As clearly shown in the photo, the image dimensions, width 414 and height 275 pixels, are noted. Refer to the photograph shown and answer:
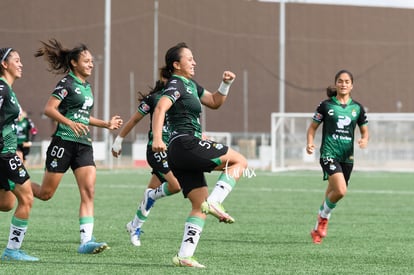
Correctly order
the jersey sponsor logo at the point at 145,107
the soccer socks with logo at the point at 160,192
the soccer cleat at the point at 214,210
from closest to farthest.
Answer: the soccer cleat at the point at 214,210, the jersey sponsor logo at the point at 145,107, the soccer socks with logo at the point at 160,192

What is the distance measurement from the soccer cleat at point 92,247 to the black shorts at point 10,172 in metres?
1.06

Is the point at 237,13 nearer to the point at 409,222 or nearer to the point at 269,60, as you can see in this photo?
the point at 269,60

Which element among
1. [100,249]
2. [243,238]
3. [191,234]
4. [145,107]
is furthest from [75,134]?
[243,238]

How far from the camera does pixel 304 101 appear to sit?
58062 mm

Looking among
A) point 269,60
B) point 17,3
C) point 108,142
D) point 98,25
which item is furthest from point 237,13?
point 108,142

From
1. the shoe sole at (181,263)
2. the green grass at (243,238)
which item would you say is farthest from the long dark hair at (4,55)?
the shoe sole at (181,263)

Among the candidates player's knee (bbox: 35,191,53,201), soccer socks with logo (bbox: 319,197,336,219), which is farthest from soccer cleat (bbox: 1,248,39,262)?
soccer socks with logo (bbox: 319,197,336,219)

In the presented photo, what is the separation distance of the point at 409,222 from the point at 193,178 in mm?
6185

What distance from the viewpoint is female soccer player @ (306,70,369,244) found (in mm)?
11234

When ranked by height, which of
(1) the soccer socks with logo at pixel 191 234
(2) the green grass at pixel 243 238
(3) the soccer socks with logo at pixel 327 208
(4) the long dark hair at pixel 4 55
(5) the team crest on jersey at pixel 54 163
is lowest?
(2) the green grass at pixel 243 238

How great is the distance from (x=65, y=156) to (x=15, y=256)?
4.12 ft

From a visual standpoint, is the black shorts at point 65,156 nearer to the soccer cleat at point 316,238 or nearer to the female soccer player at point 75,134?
the female soccer player at point 75,134

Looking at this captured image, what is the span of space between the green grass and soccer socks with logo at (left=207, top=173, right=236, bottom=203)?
2.08 ft

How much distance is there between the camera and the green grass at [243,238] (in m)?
8.16
